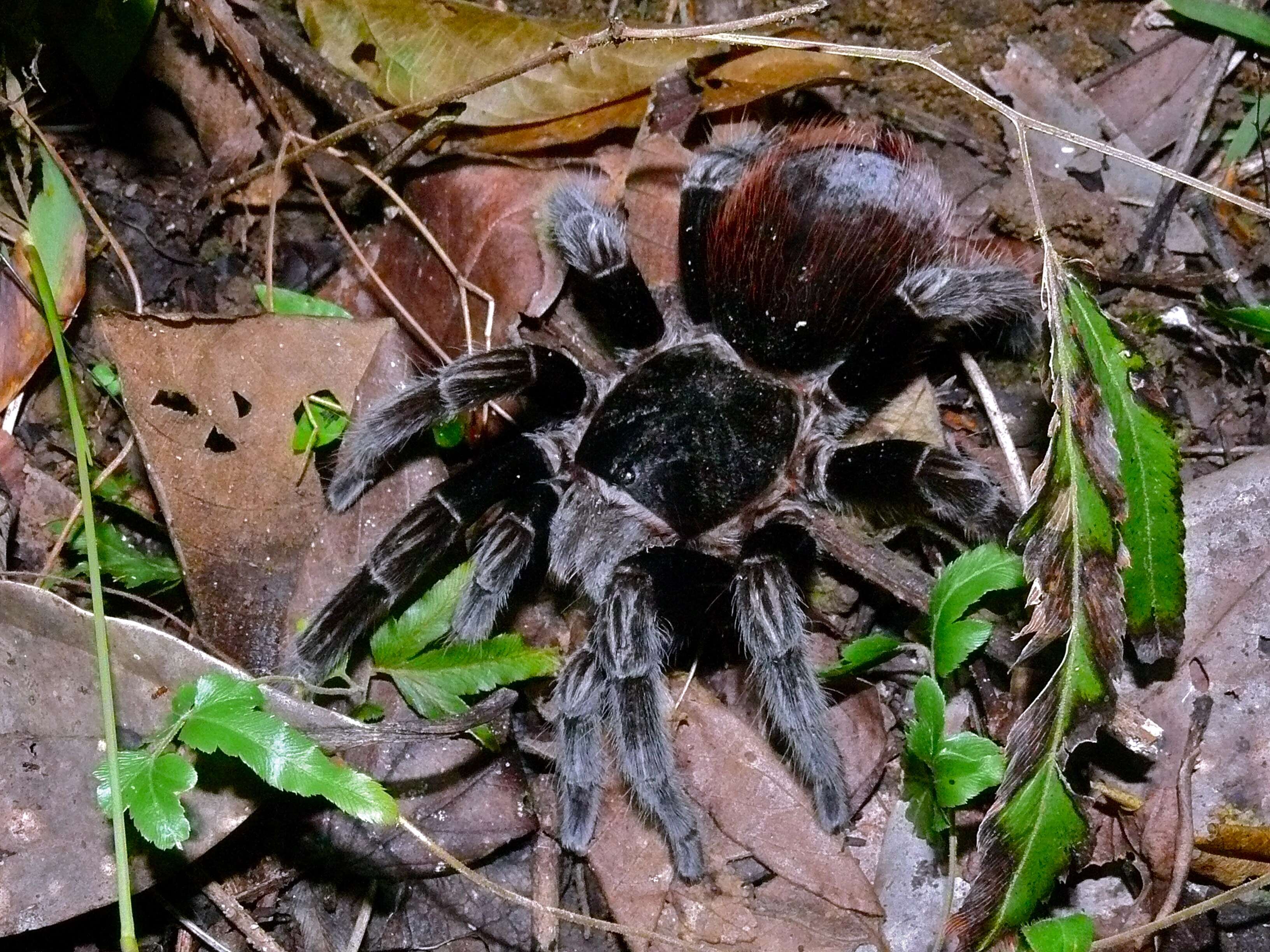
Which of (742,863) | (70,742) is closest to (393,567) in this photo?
(70,742)

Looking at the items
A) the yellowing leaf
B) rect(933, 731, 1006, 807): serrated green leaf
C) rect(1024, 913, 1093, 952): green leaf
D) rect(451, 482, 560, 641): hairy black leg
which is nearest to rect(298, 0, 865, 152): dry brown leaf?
the yellowing leaf

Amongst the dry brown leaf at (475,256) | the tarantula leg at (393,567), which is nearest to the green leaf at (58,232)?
the dry brown leaf at (475,256)

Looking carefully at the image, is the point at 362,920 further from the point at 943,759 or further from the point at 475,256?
the point at 475,256

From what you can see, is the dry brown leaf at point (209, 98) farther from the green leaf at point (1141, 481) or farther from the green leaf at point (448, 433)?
the green leaf at point (1141, 481)

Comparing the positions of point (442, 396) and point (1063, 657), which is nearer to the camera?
point (1063, 657)

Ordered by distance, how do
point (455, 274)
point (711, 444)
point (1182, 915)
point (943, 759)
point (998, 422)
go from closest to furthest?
point (1182, 915)
point (943, 759)
point (711, 444)
point (998, 422)
point (455, 274)

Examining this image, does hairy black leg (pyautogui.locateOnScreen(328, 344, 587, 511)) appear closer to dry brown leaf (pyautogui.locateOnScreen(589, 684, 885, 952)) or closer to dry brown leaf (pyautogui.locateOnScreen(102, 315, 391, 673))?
dry brown leaf (pyautogui.locateOnScreen(102, 315, 391, 673))
